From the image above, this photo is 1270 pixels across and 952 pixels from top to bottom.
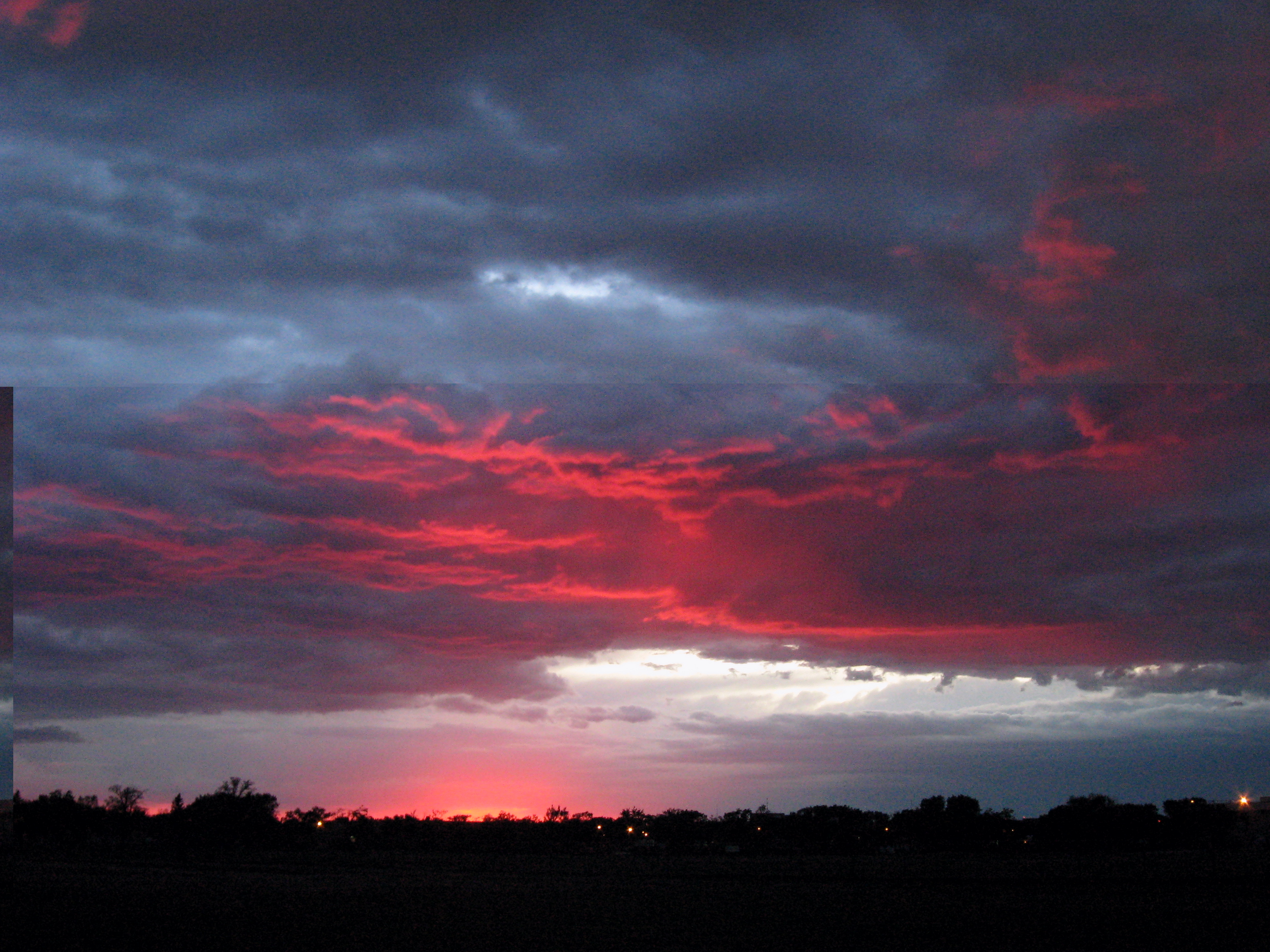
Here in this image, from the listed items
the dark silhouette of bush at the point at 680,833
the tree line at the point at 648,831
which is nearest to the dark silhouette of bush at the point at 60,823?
the tree line at the point at 648,831

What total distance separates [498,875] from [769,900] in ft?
49.6

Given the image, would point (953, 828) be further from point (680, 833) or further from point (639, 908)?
point (639, 908)

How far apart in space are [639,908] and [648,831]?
65.1m

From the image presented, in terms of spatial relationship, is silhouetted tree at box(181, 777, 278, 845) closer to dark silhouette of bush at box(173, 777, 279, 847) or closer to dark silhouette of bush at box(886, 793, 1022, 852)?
dark silhouette of bush at box(173, 777, 279, 847)

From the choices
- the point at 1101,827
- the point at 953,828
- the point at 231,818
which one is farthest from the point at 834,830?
the point at 231,818

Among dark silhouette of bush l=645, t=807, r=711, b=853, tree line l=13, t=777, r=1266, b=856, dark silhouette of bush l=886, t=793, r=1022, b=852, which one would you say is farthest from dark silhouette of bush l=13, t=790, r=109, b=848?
dark silhouette of bush l=886, t=793, r=1022, b=852

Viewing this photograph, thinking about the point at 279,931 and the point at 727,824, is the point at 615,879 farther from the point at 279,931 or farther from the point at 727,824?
the point at 727,824

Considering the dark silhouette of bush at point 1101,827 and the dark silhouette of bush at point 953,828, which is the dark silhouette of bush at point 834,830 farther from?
the dark silhouette of bush at point 1101,827

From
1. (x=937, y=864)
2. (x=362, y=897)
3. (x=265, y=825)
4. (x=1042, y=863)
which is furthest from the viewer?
(x=265, y=825)

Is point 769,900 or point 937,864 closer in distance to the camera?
point 769,900

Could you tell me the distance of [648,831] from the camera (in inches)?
3410

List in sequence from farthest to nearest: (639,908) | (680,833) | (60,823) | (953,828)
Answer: (680,833) < (953,828) < (60,823) < (639,908)

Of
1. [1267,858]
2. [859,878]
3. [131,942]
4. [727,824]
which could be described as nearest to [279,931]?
[131,942]

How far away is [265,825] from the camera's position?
228 ft
